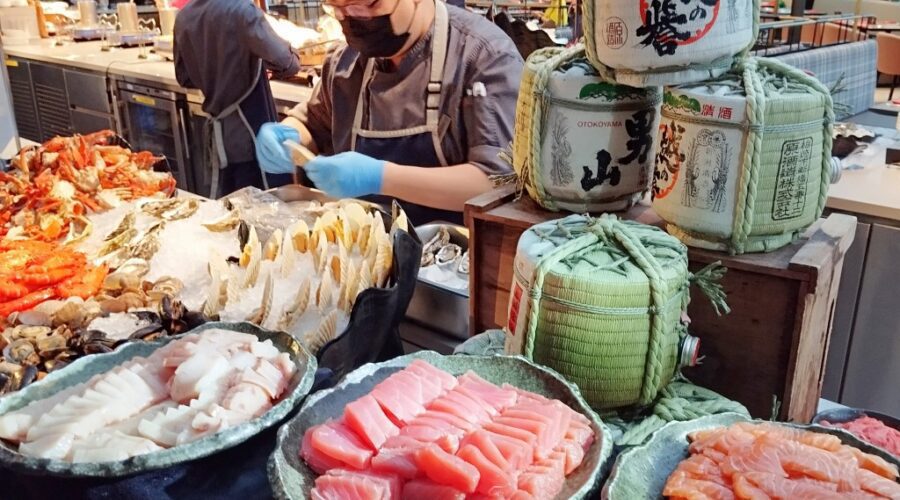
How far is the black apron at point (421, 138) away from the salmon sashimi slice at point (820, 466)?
5.89ft

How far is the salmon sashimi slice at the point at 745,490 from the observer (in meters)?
0.90

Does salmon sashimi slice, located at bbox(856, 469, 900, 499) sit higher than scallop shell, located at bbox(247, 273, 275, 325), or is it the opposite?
salmon sashimi slice, located at bbox(856, 469, 900, 499)

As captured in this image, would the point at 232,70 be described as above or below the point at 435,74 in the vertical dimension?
below

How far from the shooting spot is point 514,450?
0.96 metres

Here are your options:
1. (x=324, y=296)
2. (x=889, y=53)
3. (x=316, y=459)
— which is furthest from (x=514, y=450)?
(x=889, y=53)

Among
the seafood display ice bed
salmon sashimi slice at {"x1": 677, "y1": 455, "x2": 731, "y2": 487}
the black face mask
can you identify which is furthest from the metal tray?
the black face mask

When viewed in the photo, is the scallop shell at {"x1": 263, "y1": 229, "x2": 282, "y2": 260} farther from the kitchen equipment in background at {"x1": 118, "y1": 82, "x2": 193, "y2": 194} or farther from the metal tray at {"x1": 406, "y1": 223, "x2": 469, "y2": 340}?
the kitchen equipment in background at {"x1": 118, "y1": 82, "x2": 193, "y2": 194}

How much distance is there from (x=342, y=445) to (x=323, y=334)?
1.65 ft

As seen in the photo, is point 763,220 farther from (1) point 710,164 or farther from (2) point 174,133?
(2) point 174,133

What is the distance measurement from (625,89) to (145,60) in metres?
5.97

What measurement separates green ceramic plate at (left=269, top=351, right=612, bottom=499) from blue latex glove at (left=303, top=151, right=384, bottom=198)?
1.19 m

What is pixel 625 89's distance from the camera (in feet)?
4.64

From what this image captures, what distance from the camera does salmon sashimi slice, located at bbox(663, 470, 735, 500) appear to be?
0.93 meters

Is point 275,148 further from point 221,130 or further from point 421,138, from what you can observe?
point 221,130
